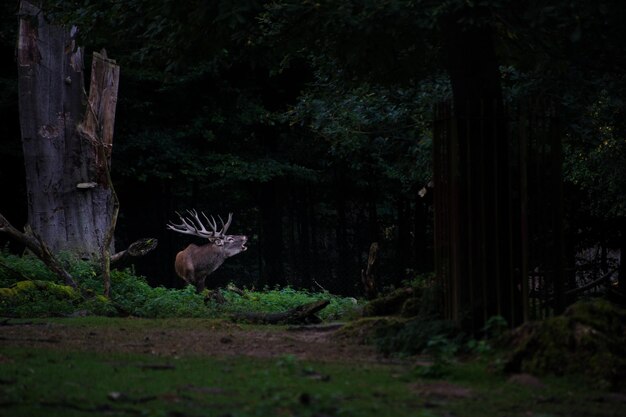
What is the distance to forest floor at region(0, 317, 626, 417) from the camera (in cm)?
617

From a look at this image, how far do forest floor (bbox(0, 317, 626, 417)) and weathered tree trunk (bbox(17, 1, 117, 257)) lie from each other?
9.12m

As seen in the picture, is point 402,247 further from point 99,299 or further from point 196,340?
point 196,340

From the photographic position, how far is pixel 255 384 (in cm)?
702

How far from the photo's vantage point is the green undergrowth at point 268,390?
611cm

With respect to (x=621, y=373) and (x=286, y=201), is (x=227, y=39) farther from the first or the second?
(x=286, y=201)

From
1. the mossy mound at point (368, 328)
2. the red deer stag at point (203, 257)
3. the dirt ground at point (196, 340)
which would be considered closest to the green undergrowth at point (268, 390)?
the dirt ground at point (196, 340)

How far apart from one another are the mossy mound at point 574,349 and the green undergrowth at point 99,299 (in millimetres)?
6133

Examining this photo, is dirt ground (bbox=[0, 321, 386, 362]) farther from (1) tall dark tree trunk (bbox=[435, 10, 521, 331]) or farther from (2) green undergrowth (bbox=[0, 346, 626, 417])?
(1) tall dark tree trunk (bbox=[435, 10, 521, 331])

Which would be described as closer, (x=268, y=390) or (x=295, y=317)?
(x=268, y=390)

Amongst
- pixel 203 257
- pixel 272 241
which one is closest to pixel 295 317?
pixel 203 257

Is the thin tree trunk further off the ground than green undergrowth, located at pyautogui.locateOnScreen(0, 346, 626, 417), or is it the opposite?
the thin tree trunk

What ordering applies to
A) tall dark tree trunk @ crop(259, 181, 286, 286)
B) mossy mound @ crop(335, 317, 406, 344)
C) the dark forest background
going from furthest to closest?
tall dark tree trunk @ crop(259, 181, 286, 286) → the dark forest background → mossy mound @ crop(335, 317, 406, 344)

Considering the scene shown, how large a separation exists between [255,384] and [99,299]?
27.7 ft

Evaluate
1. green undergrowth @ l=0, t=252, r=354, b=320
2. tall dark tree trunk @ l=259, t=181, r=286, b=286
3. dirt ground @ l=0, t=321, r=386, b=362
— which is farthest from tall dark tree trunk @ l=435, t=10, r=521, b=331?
tall dark tree trunk @ l=259, t=181, r=286, b=286
